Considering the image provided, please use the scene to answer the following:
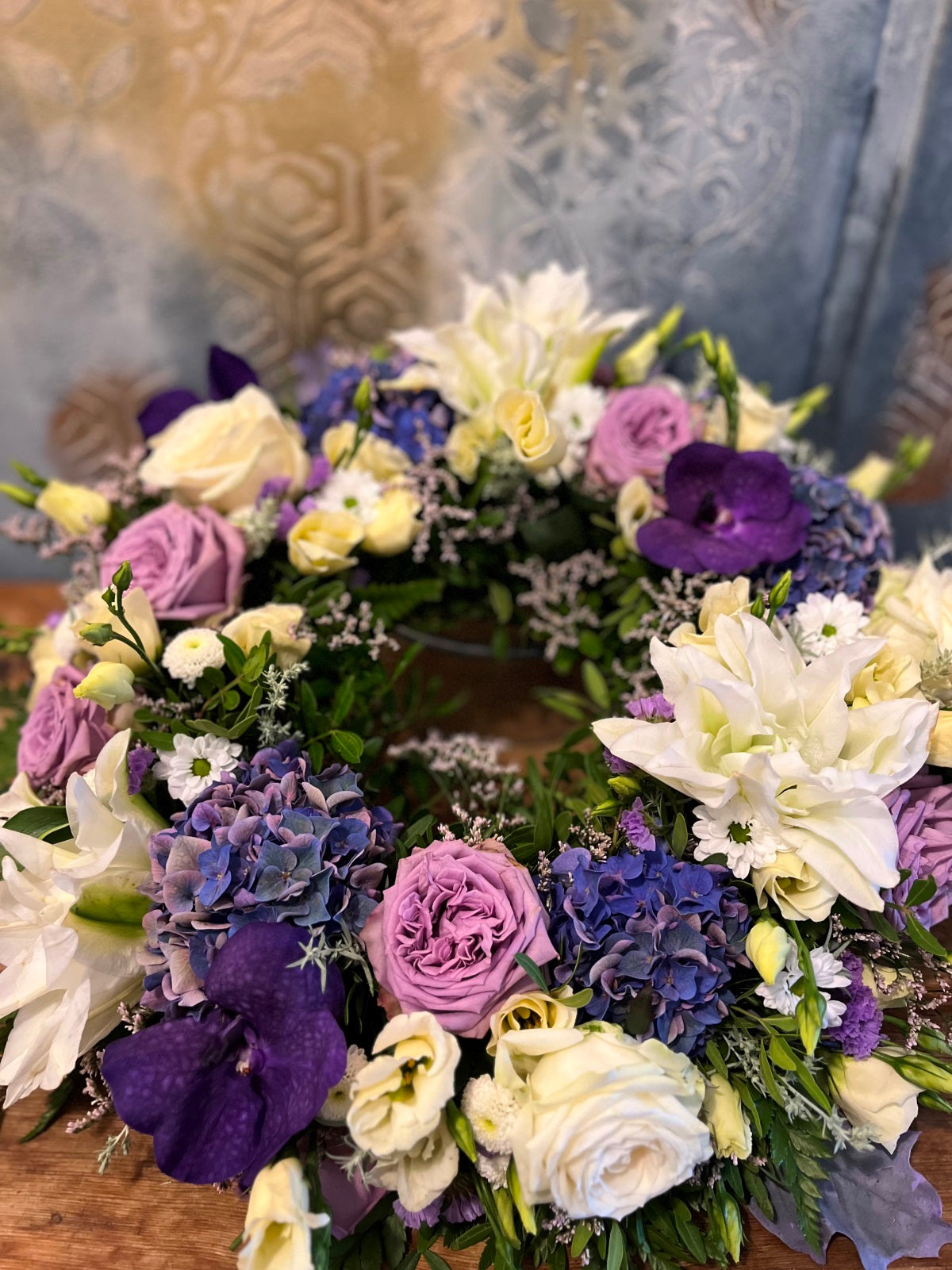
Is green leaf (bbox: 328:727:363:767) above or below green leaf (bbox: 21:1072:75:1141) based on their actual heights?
above

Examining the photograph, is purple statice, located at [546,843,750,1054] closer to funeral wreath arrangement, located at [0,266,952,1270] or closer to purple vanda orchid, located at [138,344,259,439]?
funeral wreath arrangement, located at [0,266,952,1270]

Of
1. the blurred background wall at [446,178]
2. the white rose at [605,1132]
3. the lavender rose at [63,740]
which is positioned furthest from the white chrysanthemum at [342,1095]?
the blurred background wall at [446,178]

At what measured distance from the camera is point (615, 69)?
1.05 m

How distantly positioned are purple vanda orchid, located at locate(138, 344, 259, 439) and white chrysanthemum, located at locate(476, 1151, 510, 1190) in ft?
2.64

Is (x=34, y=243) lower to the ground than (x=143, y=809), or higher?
higher

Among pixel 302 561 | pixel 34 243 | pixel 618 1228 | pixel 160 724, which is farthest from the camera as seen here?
pixel 34 243

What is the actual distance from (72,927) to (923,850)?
63 centimetres

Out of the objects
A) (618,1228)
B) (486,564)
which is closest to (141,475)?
(486,564)

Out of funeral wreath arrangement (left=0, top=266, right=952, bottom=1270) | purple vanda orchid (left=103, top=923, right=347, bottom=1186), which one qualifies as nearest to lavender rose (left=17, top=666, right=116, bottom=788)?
funeral wreath arrangement (left=0, top=266, right=952, bottom=1270)

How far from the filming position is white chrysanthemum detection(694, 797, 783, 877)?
0.61 m

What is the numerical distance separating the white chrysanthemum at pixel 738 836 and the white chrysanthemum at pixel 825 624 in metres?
0.21

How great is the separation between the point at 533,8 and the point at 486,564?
665 mm

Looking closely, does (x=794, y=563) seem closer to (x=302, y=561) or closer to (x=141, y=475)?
(x=302, y=561)

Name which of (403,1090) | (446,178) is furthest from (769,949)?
(446,178)
